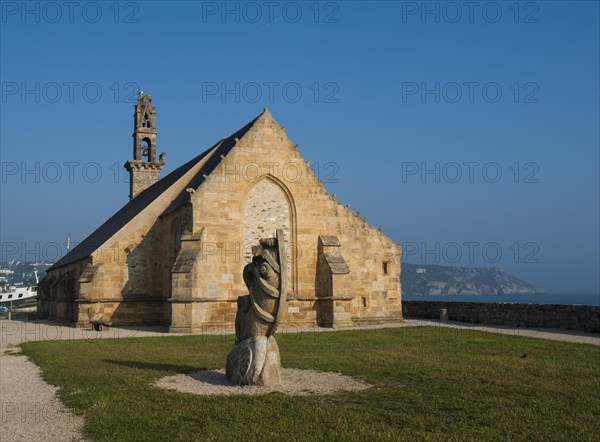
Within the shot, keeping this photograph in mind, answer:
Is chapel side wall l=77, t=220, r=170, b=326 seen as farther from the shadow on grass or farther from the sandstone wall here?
the shadow on grass

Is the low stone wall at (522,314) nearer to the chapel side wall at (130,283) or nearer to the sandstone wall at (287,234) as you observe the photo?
the sandstone wall at (287,234)

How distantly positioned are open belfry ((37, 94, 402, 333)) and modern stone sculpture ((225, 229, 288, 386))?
12.6 meters

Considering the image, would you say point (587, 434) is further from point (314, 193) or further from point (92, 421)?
point (314, 193)

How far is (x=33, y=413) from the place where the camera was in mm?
8852

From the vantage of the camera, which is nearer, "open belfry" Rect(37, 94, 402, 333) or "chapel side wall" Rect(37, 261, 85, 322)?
"open belfry" Rect(37, 94, 402, 333)

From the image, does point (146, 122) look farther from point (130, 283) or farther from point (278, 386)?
point (278, 386)

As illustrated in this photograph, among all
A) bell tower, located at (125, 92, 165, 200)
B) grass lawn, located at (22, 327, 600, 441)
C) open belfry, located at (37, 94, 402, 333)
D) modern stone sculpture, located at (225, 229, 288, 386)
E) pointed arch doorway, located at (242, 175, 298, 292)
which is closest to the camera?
grass lawn, located at (22, 327, 600, 441)

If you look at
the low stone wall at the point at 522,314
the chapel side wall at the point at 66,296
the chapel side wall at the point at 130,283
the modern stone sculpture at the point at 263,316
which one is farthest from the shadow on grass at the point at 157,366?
the chapel side wall at the point at 66,296

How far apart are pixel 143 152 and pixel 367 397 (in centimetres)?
3785

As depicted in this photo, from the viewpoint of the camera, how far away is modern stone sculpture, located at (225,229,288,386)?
10.9m

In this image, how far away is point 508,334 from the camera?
21422mm

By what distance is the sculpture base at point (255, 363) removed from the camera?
10766 millimetres

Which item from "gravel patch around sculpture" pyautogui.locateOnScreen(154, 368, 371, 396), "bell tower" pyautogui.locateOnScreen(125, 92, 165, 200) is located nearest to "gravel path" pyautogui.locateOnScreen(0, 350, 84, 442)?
"gravel patch around sculpture" pyautogui.locateOnScreen(154, 368, 371, 396)

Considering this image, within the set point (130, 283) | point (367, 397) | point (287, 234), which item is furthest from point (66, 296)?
point (367, 397)
